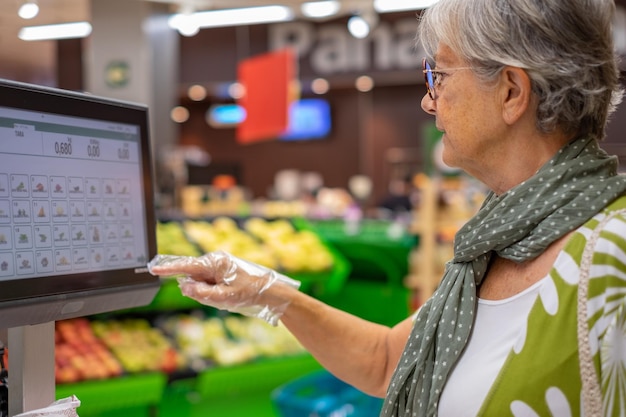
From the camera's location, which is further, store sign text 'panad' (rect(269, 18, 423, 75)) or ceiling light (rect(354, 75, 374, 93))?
ceiling light (rect(354, 75, 374, 93))

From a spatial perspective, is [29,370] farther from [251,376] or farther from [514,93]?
[251,376]

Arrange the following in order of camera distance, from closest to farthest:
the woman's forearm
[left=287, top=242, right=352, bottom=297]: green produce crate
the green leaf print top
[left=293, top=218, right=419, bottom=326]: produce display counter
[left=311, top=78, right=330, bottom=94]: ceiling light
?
the green leaf print top, the woman's forearm, [left=287, top=242, right=352, bottom=297]: green produce crate, [left=293, top=218, right=419, bottom=326]: produce display counter, [left=311, top=78, right=330, bottom=94]: ceiling light

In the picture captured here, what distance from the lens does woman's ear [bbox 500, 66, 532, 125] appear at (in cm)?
132

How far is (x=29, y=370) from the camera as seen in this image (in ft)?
4.23

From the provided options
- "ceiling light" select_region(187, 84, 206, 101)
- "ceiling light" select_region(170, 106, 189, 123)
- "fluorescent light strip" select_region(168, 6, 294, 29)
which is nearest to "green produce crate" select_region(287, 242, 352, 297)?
"fluorescent light strip" select_region(168, 6, 294, 29)

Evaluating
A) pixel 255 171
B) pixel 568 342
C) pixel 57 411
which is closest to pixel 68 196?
pixel 57 411

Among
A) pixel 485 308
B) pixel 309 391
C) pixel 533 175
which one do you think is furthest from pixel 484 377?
pixel 309 391

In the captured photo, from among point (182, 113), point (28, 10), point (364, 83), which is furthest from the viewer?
point (182, 113)

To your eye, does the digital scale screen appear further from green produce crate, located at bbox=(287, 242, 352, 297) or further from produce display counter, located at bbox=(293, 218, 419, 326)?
produce display counter, located at bbox=(293, 218, 419, 326)

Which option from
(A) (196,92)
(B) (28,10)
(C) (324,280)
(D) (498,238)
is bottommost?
(C) (324,280)

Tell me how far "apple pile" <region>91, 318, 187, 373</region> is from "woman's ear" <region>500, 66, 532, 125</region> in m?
2.63

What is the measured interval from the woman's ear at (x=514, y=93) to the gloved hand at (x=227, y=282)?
0.65 meters

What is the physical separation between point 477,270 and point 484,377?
0.21 metres

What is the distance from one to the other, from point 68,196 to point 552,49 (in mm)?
860
